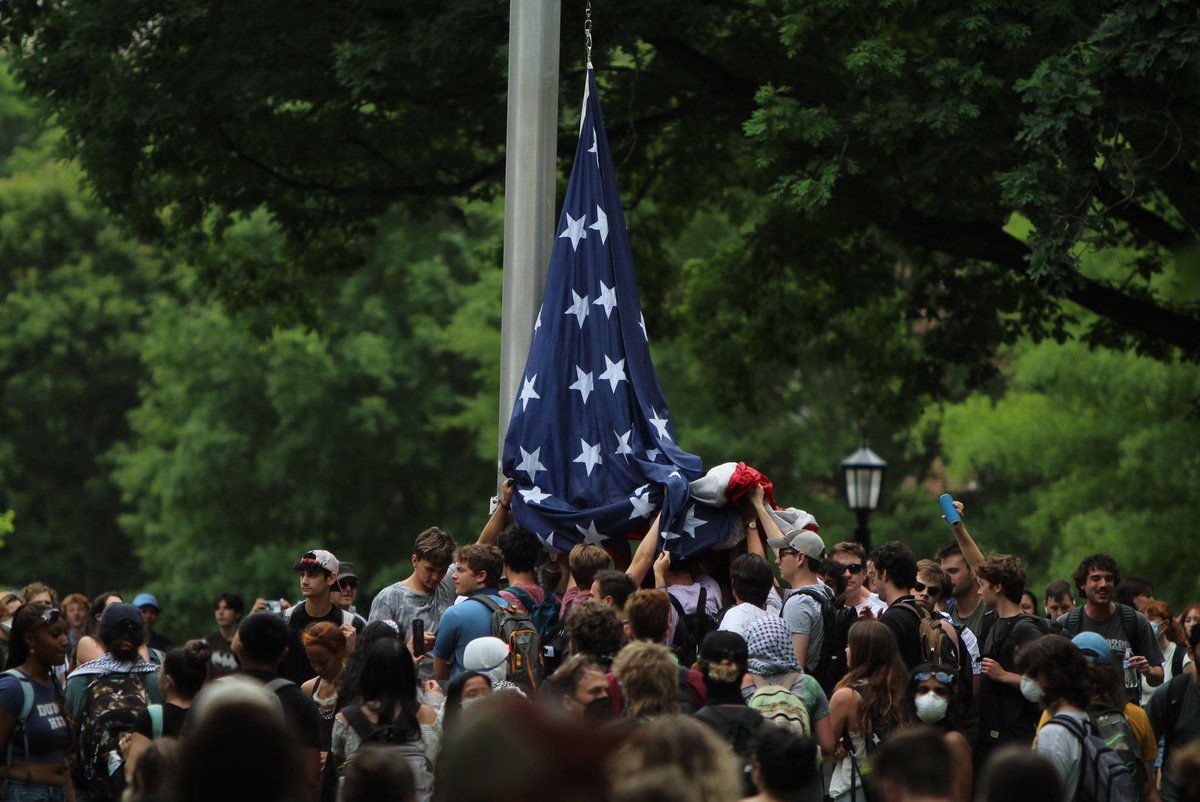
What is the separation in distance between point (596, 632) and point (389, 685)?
112 centimetres

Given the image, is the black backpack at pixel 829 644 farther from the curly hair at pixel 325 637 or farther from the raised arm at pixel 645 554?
the curly hair at pixel 325 637

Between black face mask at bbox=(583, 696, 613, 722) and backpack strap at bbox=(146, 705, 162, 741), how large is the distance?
6.09 ft

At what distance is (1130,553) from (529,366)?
12898 mm

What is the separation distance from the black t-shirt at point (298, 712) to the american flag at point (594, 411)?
3496 millimetres

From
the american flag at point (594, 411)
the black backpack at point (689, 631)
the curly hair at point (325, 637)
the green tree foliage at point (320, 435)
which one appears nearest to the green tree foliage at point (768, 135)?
the american flag at point (594, 411)

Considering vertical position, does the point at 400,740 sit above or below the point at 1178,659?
above

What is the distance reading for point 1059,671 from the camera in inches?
289

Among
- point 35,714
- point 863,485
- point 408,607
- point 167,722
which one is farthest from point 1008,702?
point 863,485

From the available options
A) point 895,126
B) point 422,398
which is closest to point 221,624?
point 895,126

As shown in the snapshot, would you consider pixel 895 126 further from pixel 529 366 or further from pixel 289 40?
pixel 289 40

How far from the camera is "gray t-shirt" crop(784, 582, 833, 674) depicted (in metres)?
9.41

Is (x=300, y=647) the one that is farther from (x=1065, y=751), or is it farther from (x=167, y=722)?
(x=1065, y=751)

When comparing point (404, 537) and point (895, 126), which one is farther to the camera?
point (404, 537)

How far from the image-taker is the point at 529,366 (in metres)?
11.9
